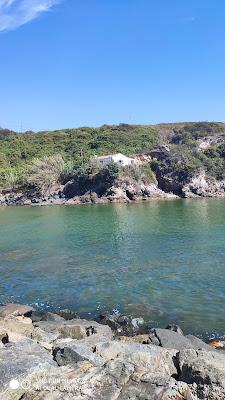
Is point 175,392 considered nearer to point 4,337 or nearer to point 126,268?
point 4,337

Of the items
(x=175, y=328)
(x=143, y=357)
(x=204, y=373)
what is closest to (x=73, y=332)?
(x=175, y=328)

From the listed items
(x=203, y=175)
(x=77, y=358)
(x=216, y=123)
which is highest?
(x=216, y=123)

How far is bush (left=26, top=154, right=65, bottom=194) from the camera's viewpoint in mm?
90875

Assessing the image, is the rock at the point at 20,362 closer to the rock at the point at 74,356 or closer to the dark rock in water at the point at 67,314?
the rock at the point at 74,356

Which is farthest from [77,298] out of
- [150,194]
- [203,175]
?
[203,175]

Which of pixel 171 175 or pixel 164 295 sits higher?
pixel 171 175

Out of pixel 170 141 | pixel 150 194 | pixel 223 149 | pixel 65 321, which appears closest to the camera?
pixel 65 321

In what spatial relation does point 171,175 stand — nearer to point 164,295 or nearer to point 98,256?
point 98,256

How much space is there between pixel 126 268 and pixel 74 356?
16.4 meters

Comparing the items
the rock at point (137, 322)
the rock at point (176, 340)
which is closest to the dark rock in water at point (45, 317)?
the rock at point (137, 322)

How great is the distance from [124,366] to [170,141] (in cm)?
11934

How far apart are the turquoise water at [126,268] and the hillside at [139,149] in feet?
128

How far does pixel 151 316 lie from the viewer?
19.0 meters

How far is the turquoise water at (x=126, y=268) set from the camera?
20.3 metres
